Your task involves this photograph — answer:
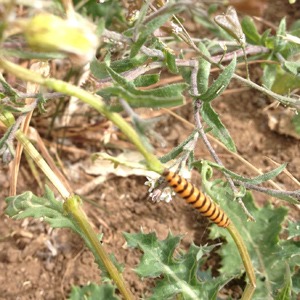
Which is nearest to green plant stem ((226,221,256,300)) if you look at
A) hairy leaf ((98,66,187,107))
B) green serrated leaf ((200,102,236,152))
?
green serrated leaf ((200,102,236,152))

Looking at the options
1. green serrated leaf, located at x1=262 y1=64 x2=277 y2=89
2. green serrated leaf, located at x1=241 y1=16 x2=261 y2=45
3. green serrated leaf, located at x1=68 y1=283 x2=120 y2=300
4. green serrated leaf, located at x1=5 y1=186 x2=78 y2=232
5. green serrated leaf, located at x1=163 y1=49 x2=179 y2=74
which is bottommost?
green serrated leaf, located at x1=68 y1=283 x2=120 y2=300

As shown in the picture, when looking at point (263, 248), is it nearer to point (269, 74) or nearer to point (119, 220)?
point (119, 220)

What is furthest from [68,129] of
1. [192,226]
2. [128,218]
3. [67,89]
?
[67,89]

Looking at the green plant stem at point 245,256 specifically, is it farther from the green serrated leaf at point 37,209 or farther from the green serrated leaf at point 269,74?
the green serrated leaf at point 269,74

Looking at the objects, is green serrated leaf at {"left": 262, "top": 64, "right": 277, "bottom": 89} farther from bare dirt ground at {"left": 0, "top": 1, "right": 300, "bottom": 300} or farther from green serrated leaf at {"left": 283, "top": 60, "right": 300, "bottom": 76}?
bare dirt ground at {"left": 0, "top": 1, "right": 300, "bottom": 300}

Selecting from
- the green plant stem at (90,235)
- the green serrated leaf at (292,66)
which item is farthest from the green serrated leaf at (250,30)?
the green plant stem at (90,235)
